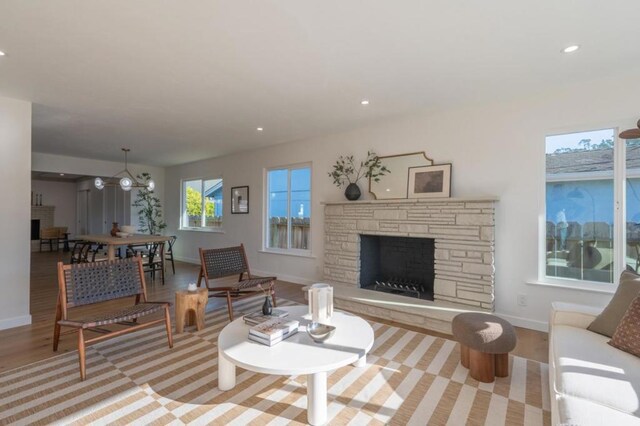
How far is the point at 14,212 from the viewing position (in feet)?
11.3

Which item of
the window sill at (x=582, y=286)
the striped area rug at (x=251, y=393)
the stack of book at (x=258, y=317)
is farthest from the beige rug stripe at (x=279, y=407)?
the window sill at (x=582, y=286)

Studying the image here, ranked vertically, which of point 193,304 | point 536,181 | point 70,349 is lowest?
point 70,349

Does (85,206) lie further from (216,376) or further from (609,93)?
(609,93)

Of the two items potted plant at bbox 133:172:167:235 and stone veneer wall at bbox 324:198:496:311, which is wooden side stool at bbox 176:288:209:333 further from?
potted plant at bbox 133:172:167:235

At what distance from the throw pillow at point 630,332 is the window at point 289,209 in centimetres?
388

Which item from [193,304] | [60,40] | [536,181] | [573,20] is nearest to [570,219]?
[536,181]

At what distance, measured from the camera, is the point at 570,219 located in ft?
10.4

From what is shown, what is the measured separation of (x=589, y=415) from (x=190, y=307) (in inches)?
122

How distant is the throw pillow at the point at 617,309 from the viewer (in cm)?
201

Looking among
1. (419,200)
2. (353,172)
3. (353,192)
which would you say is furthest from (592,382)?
(353,172)

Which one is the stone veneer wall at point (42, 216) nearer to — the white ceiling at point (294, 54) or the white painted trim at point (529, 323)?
the white ceiling at point (294, 54)

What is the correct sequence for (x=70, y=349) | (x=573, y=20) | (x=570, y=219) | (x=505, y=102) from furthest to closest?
1. (x=505, y=102)
2. (x=570, y=219)
3. (x=70, y=349)
4. (x=573, y=20)

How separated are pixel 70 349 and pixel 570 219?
488 cm

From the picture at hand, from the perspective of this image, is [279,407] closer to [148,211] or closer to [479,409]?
[479,409]
